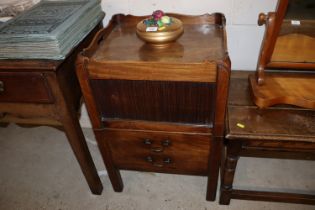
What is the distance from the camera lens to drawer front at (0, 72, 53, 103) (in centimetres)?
83

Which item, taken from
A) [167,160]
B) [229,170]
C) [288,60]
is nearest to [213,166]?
[229,170]

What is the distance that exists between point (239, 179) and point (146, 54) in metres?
0.83

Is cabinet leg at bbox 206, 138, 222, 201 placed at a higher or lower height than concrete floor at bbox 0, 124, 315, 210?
higher

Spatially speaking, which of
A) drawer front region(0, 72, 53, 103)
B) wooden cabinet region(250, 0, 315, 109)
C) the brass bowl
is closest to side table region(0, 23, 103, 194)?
drawer front region(0, 72, 53, 103)

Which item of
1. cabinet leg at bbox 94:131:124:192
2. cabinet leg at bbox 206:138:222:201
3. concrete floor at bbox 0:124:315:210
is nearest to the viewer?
cabinet leg at bbox 206:138:222:201

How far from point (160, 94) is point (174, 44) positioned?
19 centimetres

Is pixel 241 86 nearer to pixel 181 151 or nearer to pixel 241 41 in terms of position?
pixel 241 41

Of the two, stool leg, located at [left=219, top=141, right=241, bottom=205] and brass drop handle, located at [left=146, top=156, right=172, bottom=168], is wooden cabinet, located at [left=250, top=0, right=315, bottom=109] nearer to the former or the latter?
stool leg, located at [left=219, top=141, right=241, bottom=205]

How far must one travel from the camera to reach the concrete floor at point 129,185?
1229mm

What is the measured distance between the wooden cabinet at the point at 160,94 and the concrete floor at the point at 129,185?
0.21 meters

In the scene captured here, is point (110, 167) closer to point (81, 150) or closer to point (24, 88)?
point (81, 150)

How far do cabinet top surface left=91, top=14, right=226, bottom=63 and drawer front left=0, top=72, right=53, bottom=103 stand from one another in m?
0.20

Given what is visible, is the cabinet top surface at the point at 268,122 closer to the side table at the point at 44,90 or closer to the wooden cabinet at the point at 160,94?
the wooden cabinet at the point at 160,94

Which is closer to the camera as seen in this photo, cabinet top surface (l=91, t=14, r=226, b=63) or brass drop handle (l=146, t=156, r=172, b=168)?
cabinet top surface (l=91, t=14, r=226, b=63)
